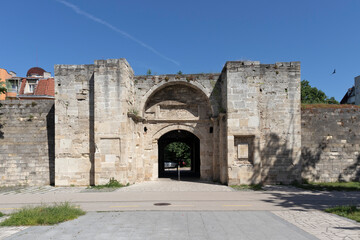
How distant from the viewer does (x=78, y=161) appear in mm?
11906

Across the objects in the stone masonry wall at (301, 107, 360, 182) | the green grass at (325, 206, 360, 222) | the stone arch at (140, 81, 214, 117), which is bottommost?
the green grass at (325, 206, 360, 222)

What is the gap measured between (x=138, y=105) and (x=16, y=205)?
712cm

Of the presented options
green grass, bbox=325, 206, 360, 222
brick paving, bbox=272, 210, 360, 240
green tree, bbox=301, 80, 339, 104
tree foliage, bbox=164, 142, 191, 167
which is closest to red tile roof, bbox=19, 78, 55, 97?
tree foliage, bbox=164, 142, 191, 167

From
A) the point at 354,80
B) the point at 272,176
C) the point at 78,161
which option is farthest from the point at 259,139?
the point at 354,80

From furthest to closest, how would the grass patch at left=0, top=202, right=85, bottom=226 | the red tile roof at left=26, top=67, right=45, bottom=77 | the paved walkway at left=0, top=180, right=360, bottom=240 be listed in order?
1. the red tile roof at left=26, top=67, right=45, bottom=77
2. the grass patch at left=0, top=202, right=85, bottom=226
3. the paved walkway at left=0, top=180, right=360, bottom=240

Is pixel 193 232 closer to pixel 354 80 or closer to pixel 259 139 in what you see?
pixel 259 139

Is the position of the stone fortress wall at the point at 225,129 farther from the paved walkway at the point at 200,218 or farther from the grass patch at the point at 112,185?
the paved walkway at the point at 200,218

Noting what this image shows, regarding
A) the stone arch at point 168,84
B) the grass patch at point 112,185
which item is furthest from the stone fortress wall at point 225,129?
the stone arch at point 168,84

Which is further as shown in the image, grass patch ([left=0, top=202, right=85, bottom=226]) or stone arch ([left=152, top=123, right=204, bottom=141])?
stone arch ([left=152, top=123, right=204, bottom=141])

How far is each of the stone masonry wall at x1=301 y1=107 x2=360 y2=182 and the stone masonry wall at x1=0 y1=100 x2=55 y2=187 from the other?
41.9ft

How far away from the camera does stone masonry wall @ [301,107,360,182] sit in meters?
12.6

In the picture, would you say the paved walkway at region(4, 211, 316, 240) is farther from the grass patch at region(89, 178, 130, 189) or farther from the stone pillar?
the stone pillar

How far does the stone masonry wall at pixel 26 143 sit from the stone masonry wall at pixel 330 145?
12769mm

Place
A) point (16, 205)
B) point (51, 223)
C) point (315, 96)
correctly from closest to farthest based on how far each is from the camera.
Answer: point (51, 223) → point (16, 205) → point (315, 96)
